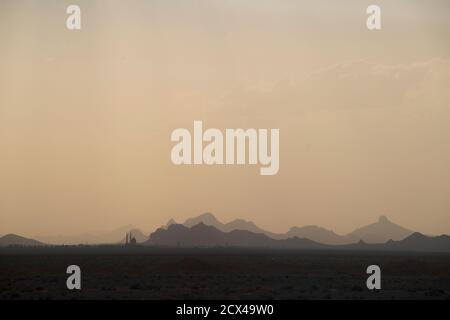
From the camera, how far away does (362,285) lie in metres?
32.2

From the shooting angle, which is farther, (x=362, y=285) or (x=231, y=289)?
(x=362, y=285)

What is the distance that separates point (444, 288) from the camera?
32.2 m
